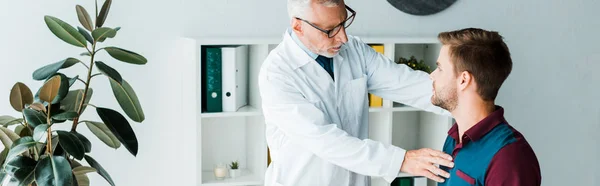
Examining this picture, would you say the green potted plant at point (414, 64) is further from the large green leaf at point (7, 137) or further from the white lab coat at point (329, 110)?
the large green leaf at point (7, 137)

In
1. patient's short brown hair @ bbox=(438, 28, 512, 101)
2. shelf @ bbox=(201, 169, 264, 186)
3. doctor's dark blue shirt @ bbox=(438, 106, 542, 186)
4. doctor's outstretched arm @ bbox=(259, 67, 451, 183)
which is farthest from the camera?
shelf @ bbox=(201, 169, 264, 186)

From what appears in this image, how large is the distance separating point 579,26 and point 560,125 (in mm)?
514

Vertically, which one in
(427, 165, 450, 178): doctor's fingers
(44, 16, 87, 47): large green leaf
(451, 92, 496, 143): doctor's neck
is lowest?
(427, 165, 450, 178): doctor's fingers

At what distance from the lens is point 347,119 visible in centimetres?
243

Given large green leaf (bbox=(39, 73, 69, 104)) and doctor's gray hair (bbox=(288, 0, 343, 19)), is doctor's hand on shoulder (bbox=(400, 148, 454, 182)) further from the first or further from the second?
large green leaf (bbox=(39, 73, 69, 104))

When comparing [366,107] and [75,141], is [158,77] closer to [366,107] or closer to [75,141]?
[75,141]

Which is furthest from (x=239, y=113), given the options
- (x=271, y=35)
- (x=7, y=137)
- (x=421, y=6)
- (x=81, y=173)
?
(x=421, y=6)

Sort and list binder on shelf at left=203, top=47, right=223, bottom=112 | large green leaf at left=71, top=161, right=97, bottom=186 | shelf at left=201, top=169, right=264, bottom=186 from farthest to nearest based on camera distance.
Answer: shelf at left=201, top=169, right=264, bottom=186 < binder on shelf at left=203, top=47, right=223, bottom=112 < large green leaf at left=71, top=161, right=97, bottom=186

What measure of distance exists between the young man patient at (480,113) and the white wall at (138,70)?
141 centimetres

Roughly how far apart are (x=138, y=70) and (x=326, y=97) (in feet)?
3.54

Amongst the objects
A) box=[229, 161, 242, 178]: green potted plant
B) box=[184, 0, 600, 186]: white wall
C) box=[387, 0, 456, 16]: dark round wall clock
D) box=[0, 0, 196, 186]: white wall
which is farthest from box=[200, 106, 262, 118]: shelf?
box=[387, 0, 456, 16]: dark round wall clock

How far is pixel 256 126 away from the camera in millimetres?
3170

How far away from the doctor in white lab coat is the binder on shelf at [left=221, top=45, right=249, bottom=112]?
54cm

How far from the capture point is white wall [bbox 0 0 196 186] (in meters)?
2.96
